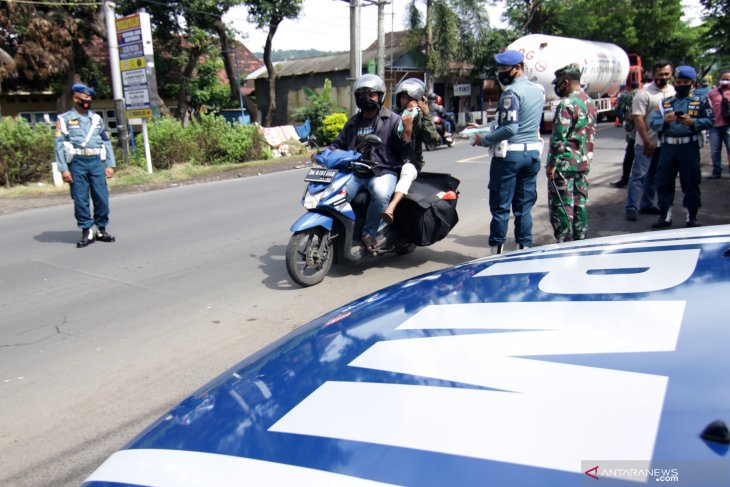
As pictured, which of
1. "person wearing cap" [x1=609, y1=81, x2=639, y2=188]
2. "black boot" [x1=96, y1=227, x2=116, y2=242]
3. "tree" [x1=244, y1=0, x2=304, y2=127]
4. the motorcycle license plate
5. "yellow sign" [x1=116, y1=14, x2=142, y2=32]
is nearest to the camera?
the motorcycle license plate

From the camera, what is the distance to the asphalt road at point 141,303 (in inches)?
126

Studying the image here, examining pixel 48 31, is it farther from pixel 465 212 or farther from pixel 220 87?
pixel 465 212

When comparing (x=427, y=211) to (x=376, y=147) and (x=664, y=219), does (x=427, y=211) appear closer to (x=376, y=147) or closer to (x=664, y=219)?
(x=376, y=147)

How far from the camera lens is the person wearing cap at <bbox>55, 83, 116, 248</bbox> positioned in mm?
6992

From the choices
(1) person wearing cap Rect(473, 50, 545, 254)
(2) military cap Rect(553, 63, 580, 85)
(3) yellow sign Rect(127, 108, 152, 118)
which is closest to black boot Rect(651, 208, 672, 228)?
(1) person wearing cap Rect(473, 50, 545, 254)

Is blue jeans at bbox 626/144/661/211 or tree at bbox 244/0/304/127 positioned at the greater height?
tree at bbox 244/0/304/127

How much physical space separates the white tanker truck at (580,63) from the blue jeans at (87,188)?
42.8 ft

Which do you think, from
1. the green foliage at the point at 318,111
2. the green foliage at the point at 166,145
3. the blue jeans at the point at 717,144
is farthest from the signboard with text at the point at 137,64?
the blue jeans at the point at 717,144

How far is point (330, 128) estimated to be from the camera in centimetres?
2123

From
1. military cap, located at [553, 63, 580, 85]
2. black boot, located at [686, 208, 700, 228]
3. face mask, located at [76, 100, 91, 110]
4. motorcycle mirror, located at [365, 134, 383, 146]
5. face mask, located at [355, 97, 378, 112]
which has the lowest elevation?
black boot, located at [686, 208, 700, 228]

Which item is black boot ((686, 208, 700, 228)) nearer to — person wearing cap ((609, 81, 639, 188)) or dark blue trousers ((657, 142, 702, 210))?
dark blue trousers ((657, 142, 702, 210))

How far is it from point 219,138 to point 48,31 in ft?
26.6

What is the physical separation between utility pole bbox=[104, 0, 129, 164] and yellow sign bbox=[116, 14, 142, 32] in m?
0.16

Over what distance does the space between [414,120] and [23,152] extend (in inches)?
429
